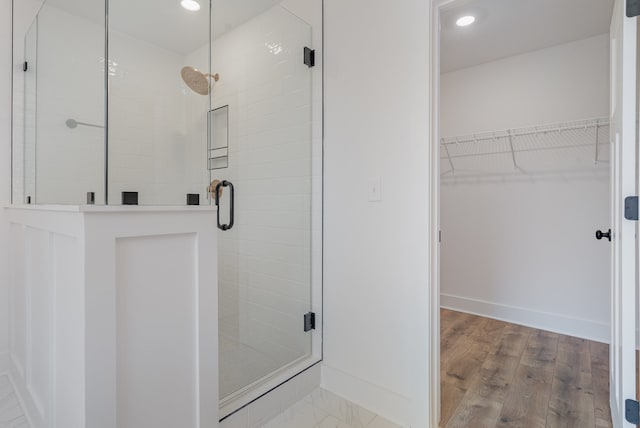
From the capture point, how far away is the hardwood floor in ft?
5.36

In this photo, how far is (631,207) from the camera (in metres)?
1.15

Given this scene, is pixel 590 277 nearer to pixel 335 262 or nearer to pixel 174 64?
pixel 335 262

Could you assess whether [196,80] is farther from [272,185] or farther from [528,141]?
[528,141]

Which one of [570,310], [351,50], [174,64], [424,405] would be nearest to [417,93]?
[351,50]

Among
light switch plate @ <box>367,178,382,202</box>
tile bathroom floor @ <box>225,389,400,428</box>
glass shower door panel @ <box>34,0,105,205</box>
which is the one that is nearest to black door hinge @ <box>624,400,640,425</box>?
tile bathroom floor @ <box>225,389,400,428</box>

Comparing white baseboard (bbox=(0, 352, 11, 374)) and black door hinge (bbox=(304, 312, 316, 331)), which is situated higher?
black door hinge (bbox=(304, 312, 316, 331))

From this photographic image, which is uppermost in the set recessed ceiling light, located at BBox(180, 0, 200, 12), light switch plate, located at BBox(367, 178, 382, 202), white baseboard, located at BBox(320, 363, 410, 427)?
recessed ceiling light, located at BBox(180, 0, 200, 12)

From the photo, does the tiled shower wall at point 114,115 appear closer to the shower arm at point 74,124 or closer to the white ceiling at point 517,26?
the shower arm at point 74,124

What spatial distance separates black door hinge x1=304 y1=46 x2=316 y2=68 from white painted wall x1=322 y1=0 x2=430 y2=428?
0.09 meters

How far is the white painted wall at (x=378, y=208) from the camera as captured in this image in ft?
5.06

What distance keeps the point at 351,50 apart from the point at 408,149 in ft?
2.25

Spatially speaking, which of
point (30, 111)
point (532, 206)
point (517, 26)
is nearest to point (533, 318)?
point (532, 206)

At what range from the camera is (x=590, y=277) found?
2600mm

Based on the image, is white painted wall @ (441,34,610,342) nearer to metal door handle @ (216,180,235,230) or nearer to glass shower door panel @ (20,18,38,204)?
metal door handle @ (216,180,235,230)
